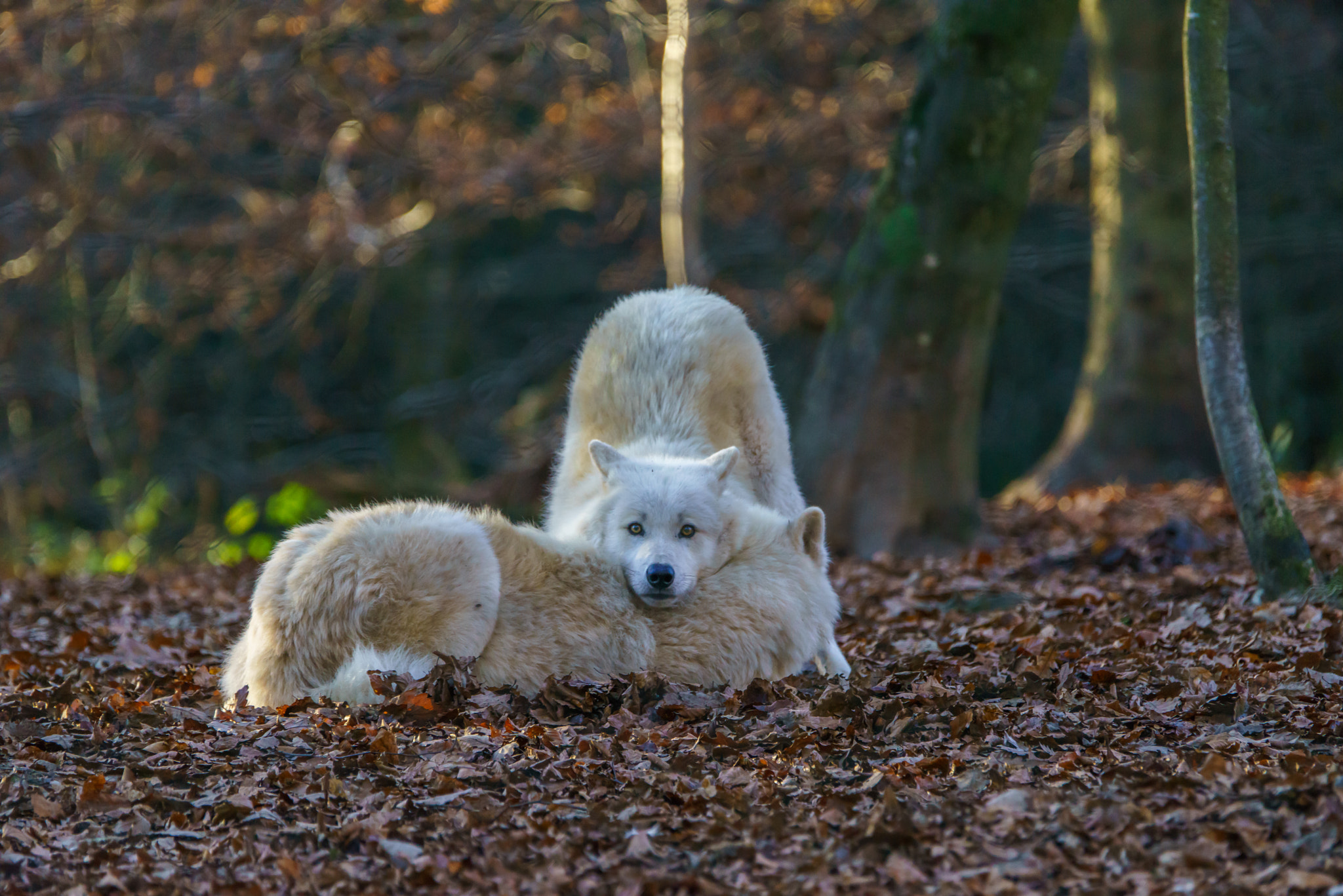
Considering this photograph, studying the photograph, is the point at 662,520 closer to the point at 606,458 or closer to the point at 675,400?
the point at 606,458

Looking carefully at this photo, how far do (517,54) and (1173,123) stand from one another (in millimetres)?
7334

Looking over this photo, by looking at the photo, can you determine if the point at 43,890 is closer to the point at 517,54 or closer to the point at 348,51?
the point at 348,51

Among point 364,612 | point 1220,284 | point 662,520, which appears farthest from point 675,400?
point 1220,284

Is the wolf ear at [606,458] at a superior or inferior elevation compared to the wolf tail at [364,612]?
superior

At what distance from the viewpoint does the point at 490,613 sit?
16.8 ft

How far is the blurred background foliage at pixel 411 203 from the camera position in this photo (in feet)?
43.2

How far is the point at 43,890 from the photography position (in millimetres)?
3443

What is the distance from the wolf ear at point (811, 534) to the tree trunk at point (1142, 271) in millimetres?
6564

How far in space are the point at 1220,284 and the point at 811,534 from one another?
2116 mm

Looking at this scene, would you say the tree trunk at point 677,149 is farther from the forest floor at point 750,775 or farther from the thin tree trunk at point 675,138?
the forest floor at point 750,775

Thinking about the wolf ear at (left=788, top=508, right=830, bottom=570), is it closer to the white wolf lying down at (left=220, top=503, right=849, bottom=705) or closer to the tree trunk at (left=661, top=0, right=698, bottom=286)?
the white wolf lying down at (left=220, top=503, right=849, bottom=705)

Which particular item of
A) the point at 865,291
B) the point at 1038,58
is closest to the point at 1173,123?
the point at 1038,58

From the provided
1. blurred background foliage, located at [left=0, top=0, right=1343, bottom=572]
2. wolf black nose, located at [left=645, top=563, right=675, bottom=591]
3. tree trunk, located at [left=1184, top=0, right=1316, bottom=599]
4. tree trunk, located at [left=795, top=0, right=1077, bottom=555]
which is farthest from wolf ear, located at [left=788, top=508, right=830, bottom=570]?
blurred background foliage, located at [left=0, top=0, right=1343, bottom=572]

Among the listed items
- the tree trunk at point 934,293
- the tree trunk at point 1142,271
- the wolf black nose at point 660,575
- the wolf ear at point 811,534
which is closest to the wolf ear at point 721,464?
the wolf ear at point 811,534
